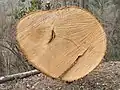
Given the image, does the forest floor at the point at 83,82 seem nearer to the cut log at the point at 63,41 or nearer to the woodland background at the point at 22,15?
the cut log at the point at 63,41

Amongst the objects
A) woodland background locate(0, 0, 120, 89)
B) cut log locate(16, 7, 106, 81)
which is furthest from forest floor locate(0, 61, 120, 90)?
woodland background locate(0, 0, 120, 89)

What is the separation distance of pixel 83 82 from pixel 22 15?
3.19 meters

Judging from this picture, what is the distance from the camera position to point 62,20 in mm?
4590

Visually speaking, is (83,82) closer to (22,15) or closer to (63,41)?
(63,41)

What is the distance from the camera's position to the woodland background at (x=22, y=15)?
6.84 m

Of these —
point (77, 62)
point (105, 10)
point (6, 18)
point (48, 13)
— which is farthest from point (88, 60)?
point (105, 10)

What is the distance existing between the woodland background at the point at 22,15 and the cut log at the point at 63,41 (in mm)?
1550

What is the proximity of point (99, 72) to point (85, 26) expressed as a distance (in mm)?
795

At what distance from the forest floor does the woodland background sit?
3.38 feet

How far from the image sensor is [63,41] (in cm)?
450

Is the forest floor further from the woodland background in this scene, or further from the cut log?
the woodland background

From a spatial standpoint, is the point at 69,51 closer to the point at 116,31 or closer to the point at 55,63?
the point at 55,63

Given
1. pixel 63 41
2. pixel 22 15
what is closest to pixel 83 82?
pixel 63 41

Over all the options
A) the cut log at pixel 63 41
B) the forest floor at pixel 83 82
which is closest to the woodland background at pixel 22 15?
the forest floor at pixel 83 82
